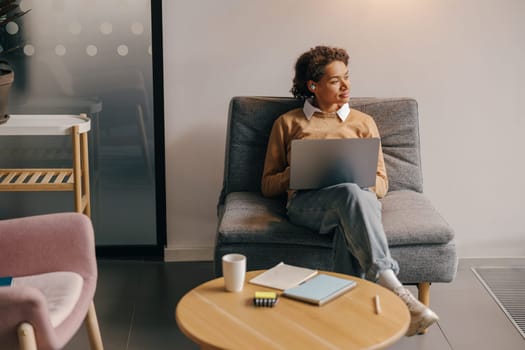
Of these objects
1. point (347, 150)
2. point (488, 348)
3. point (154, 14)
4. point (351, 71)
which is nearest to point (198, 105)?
point (154, 14)

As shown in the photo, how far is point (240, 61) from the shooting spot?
3.39 metres

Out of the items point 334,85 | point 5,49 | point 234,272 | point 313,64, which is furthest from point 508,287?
point 5,49

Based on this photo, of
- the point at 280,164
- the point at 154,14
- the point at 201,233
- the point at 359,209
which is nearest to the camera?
the point at 359,209

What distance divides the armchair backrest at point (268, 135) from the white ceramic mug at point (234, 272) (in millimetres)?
1066

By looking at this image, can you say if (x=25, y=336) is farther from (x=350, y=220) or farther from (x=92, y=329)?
(x=350, y=220)

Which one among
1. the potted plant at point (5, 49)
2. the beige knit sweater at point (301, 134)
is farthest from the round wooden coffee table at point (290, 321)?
the potted plant at point (5, 49)

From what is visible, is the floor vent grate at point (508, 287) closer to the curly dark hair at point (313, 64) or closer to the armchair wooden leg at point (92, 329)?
the curly dark hair at point (313, 64)

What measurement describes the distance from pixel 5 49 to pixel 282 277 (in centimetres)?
191

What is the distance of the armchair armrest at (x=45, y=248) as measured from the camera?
2.26 meters

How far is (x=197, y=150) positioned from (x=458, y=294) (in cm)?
137

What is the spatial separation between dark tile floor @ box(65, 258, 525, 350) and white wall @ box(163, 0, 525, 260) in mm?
229

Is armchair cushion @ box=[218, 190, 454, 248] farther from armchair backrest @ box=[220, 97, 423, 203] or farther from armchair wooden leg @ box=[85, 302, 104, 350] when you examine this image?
armchair wooden leg @ box=[85, 302, 104, 350]

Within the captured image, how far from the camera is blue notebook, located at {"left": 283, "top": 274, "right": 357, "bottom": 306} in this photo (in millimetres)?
1989

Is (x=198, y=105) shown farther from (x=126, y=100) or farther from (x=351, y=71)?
(x=351, y=71)
